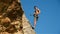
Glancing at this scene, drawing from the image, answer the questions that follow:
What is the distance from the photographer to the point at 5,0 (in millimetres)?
9125

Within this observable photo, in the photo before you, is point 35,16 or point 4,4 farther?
point 35,16

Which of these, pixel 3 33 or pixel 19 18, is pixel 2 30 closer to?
pixel 3 33

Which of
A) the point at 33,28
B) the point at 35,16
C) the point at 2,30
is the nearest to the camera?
the point at 2,30

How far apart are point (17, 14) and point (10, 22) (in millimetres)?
563

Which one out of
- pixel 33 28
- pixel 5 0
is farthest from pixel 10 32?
pixel 33 28

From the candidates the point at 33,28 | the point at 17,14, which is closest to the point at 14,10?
the point at 17,14

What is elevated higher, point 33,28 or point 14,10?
point 14,10

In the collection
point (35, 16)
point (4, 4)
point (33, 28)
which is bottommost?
point (33, 28)

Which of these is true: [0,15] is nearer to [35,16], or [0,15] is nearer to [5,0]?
[5,0]

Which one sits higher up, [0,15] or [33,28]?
[0,15]

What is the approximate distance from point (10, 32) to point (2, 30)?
387mm

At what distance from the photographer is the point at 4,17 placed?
360 inches

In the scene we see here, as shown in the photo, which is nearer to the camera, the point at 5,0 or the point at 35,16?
the point at 5,0

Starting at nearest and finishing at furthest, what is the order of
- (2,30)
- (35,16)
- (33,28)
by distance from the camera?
(2,30) → (35,16) → (33,28)
